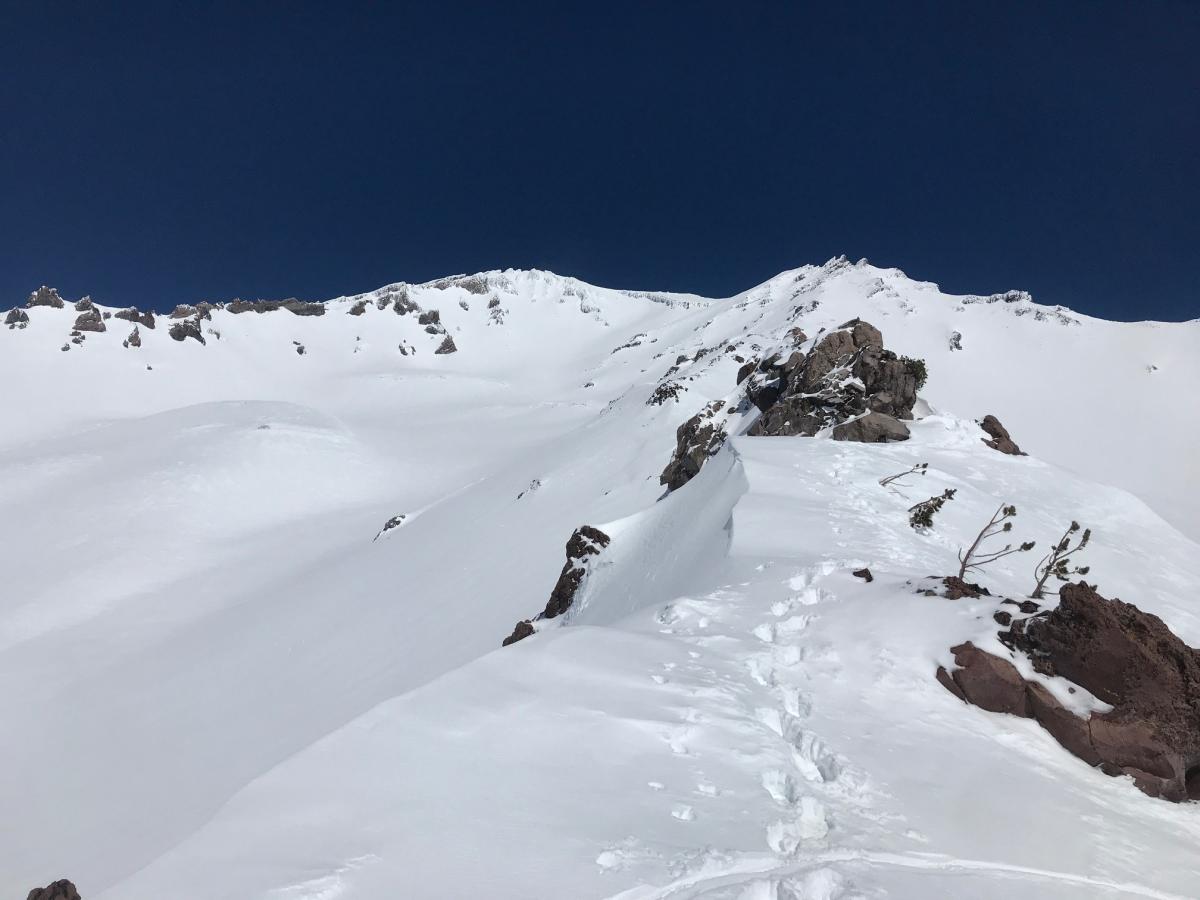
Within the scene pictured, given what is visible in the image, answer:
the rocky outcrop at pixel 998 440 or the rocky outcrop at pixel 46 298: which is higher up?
the rocky outcrop at pixel 46 298

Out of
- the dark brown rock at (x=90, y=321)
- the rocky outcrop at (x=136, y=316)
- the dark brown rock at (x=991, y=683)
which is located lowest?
the dark brown rock at (x=991, y=683)

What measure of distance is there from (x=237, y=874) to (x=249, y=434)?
141ft

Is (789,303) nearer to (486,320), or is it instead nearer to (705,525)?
(486,320)

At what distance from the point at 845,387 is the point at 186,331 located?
73.3m

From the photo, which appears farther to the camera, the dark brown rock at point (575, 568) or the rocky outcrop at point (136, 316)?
the rocky outcrop at point (136, 316)

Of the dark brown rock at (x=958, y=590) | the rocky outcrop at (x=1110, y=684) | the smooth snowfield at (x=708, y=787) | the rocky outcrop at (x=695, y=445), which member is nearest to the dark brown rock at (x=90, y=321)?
the rocky outcrop at (x=695, y=445)

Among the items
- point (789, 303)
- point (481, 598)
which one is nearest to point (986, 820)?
point (481, 598)

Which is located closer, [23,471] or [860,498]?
[860,498]

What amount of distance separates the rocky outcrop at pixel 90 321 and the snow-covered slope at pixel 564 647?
12071 millimetres

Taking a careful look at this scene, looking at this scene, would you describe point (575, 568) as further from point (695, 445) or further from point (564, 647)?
point (695, 445)

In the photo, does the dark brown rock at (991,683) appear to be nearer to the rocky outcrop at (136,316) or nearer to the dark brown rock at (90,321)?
the dark brown rock at (90,321)

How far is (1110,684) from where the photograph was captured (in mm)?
6324

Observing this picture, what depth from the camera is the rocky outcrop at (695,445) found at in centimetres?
2231

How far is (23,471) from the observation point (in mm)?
35656
